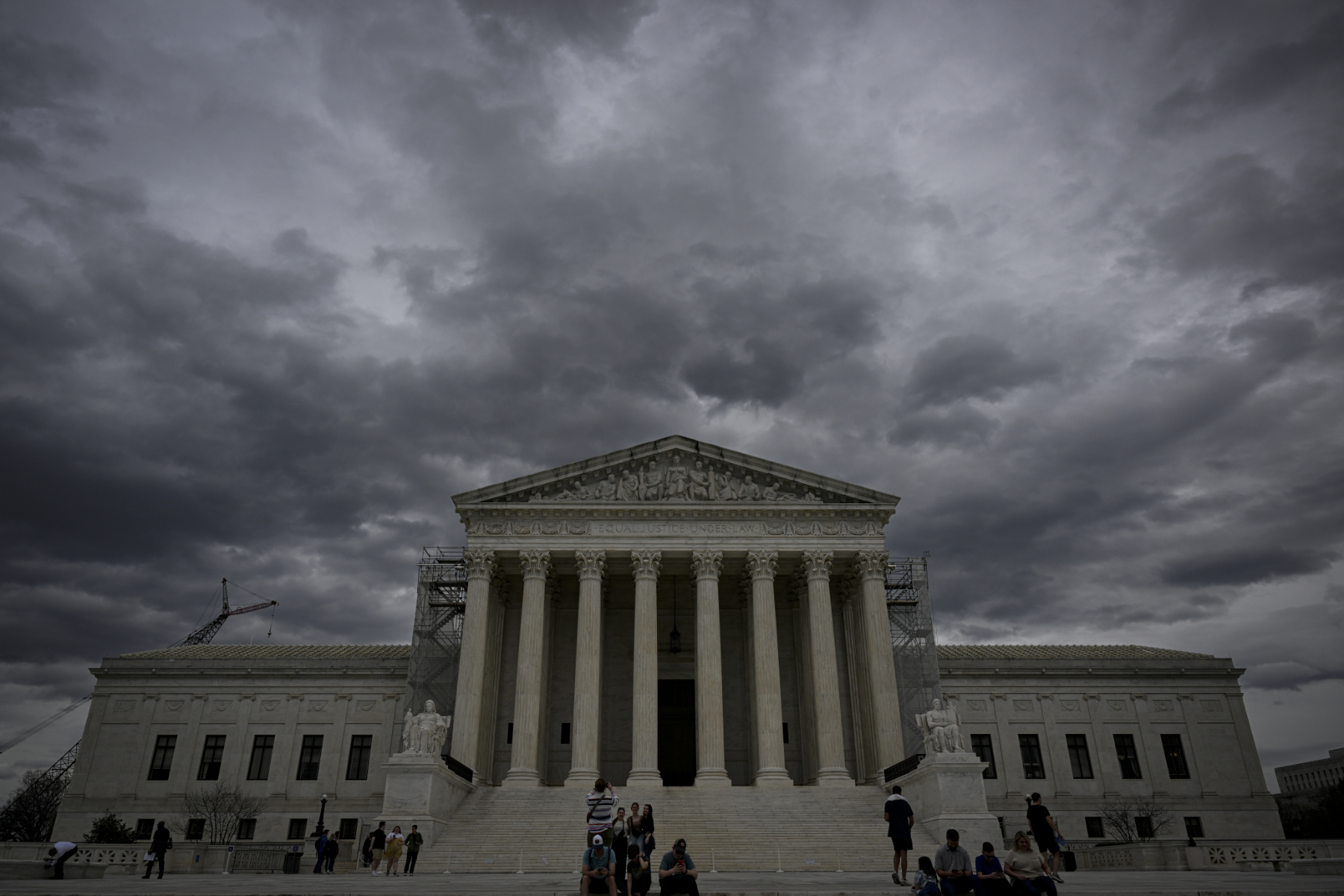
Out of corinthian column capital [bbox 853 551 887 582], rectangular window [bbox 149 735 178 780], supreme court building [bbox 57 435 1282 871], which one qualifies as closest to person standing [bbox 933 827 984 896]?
supreme court building [bbox 57 435 1282 871]

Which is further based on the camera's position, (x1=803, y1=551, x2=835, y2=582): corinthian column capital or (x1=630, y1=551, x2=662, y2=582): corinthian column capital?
(x1=803, y1=551, x2=835, y2=582): corinthian column capital

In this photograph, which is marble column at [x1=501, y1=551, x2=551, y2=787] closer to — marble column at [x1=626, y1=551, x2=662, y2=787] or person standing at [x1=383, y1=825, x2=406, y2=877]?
marble column at [x1=626, y1=551, x2=662, y2=787]

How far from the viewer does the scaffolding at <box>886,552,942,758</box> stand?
145 ft

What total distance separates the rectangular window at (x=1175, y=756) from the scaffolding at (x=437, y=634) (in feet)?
124

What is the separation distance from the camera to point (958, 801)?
29.4m

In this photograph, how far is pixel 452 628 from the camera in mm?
48312

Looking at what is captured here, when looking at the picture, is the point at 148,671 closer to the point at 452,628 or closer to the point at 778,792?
the point at 452,628

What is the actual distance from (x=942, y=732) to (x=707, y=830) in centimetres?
870

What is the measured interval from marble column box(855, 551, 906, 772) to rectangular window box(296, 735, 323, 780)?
2858 centimetres

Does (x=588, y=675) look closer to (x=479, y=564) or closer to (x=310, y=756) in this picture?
(x=479, y=564)

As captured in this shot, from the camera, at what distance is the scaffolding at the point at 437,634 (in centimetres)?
4519

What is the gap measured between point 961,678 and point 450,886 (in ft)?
121

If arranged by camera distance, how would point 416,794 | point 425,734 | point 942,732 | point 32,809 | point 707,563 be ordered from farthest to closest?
1. point 32,809
2. point 707,563
3. point 425,734
4. point 942,732
5. point 416,794

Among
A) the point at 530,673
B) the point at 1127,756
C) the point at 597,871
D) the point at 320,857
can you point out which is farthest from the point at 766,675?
the point at 597,871
